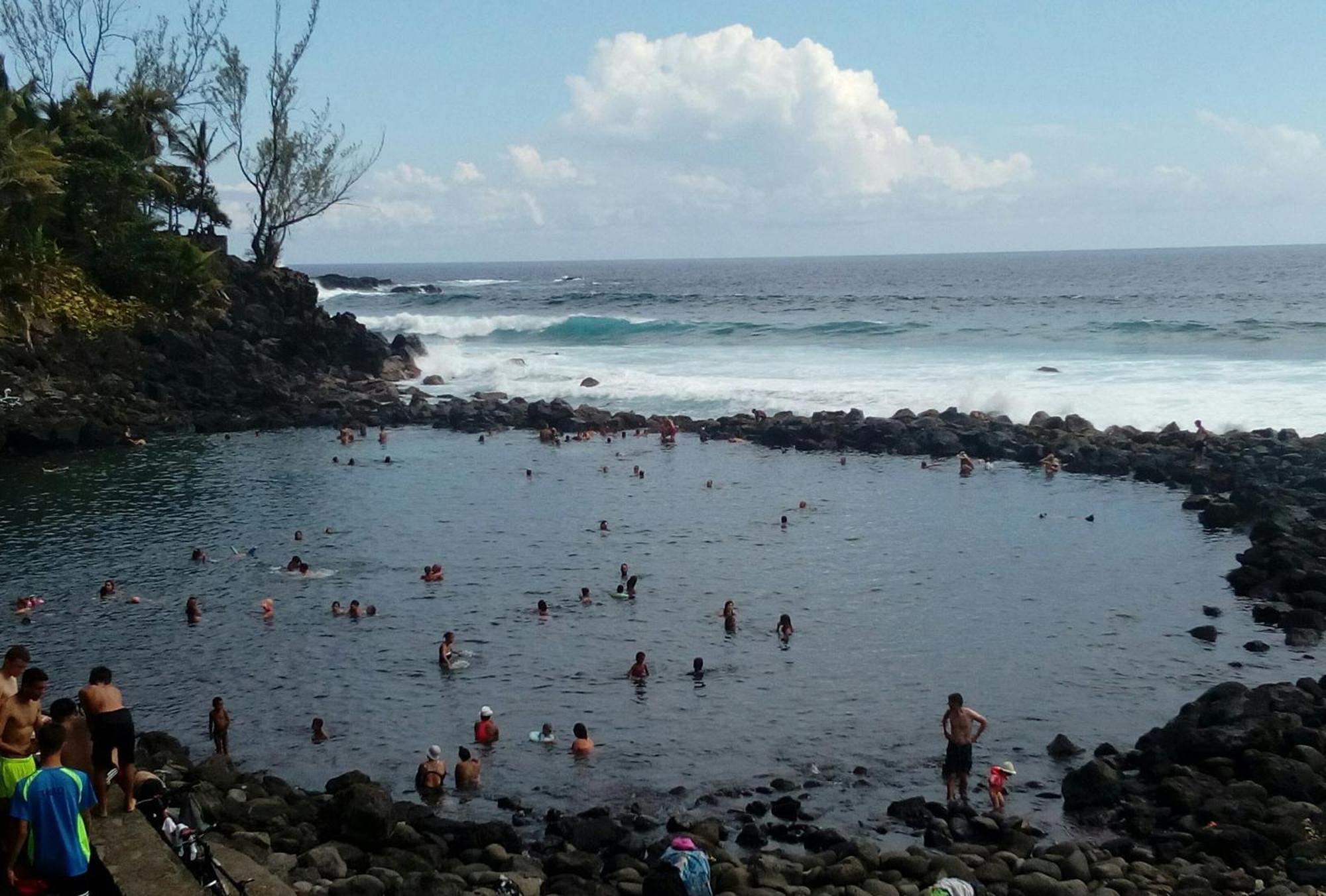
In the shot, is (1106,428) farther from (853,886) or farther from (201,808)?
(201,808)

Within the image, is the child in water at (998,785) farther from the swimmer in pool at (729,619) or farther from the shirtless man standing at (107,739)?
the shirtless man standing at (107,739)

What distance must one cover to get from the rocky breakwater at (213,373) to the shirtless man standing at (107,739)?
32.1 meters

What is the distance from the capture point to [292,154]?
202 feet

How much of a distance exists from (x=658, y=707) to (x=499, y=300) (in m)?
111

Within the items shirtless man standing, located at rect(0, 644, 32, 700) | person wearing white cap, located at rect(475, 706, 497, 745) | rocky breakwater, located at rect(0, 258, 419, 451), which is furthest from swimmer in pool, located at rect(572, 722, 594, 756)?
rocky breakwater, located at rect(0, 258, 419, 451)

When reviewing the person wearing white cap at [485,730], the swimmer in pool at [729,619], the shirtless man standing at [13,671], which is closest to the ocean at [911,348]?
the swimmer in pool at [729,619]

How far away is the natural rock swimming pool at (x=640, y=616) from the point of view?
18562 mm

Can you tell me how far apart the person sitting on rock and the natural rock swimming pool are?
1.12 ft

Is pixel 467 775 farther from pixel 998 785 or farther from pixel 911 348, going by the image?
pixel 911 348

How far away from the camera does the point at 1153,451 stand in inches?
1598

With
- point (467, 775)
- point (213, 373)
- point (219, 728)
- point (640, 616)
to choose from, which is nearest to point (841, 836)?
point (467, 775)

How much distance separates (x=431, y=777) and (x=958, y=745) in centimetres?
755

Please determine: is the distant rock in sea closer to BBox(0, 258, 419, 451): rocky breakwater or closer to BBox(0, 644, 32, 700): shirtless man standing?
BBox(0, 258, 419, 451): rocky breakwater

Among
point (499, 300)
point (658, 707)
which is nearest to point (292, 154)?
point (658, 707)
